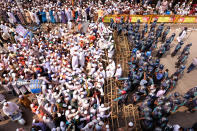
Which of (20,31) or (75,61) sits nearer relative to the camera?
(75,61)

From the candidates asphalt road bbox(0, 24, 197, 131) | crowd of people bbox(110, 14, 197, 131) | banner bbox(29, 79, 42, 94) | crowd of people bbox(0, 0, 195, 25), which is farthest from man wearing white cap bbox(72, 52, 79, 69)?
crowd of people bbox(0, 0, 195, 25)

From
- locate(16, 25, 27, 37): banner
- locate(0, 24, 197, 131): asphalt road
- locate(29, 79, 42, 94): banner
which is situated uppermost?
locate(16, 25, 27, 37): banner

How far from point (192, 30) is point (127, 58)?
860 cm

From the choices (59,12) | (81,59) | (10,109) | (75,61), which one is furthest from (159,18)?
(10,109)


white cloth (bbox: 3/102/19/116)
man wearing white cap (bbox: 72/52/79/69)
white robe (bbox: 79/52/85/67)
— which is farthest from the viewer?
white robe (bbox: 79/52/85/67)

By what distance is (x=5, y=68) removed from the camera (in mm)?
7059

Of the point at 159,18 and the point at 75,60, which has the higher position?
the point at 159,18

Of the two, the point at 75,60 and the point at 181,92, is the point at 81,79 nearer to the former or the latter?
the point at 75,60

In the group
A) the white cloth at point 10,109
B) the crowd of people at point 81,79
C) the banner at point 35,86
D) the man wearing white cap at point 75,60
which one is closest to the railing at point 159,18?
the crowd of people at point 81,79

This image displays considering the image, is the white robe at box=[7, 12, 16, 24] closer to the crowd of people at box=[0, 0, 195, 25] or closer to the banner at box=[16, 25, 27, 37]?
the crowd of people at box=[0, 0, 195, 25]

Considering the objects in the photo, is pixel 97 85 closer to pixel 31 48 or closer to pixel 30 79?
pixel 30 79

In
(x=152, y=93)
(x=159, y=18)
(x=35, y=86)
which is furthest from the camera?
(x=159, y=18)

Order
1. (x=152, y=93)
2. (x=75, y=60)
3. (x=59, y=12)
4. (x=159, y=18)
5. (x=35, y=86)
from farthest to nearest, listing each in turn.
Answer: (x=159, y=18), (x=59, y=12), (x=75, y=60), (x=35, y=86), (x=152, y=93)

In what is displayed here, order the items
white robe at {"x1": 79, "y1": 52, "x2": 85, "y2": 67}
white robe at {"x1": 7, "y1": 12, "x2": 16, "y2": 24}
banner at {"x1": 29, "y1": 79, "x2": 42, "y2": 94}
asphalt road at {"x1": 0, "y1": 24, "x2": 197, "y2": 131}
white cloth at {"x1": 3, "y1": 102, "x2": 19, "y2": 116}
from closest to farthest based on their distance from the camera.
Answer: white cloth at {"x1": 3, "y1": 102, "x2": 19, "y2": 116}
asphalt road at {"x1": 0, "y1": 24, "x2": 197, "y2": 131}
banner at {"x1": 29, "y1": 79, "x2": 42, "y2": 94}
white robe at {"x1": 79, "y1": 52, "x2": 85, "y2": 67}
white robe at {"x1": 7, "y1": 12, "x2": 16, "y2": 24}
